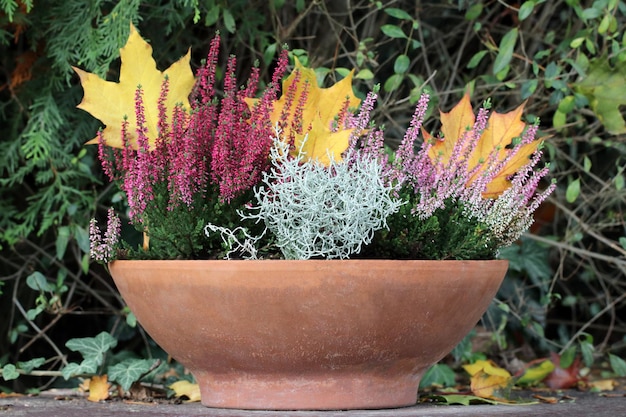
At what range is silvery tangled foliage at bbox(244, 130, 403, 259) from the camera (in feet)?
4.00

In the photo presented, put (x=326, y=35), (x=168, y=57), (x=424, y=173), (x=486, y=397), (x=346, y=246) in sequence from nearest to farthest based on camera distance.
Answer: (x=346, y=246), (x=424, y=173), (x=486, y=397), (x=168, y=57), (x=326, y=35)

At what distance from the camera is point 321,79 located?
1790 millimetres

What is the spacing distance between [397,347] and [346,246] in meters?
0.18

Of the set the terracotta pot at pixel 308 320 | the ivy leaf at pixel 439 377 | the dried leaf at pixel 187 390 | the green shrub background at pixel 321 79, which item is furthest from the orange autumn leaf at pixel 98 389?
the ivy leaf at pixel 439 377

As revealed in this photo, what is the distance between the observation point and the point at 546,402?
153 centimetres

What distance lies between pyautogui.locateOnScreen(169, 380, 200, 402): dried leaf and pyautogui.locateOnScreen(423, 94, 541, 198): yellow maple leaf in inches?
25.8

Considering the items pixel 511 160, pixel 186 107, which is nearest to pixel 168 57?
pixel 186 107

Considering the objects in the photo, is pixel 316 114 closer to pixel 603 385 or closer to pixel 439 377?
pixel 439 377

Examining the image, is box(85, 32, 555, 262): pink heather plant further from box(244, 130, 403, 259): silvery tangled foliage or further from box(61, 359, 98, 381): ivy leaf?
box(61, 359, 98, 381): ivy leaf

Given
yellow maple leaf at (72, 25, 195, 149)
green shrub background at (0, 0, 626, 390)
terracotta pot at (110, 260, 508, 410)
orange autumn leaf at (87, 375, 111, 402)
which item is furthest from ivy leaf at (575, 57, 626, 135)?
orange autumn leaf at (87, 375, 111, 402)

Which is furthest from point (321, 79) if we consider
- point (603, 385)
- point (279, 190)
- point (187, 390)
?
point (603, 385)

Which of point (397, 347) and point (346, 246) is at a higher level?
point (346, 246)

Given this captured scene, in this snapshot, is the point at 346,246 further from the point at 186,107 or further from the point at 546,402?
the point at 546,402

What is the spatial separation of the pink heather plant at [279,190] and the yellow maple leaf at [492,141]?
0.06 metres
